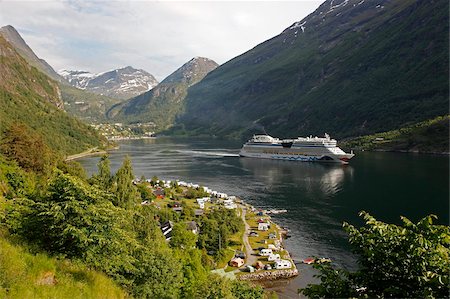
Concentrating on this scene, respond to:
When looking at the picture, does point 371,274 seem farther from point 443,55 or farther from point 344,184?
point 443,55

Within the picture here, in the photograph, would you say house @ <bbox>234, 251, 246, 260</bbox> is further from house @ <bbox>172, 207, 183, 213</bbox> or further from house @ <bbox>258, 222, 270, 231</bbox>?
house @ <bbox>172, 207, 183, 213</bbox>

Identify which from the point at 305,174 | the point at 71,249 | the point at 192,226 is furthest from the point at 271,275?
the point at 305,174

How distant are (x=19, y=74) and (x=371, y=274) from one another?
204 metres

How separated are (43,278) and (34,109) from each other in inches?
6432

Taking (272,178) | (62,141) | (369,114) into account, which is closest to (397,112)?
(369,114)

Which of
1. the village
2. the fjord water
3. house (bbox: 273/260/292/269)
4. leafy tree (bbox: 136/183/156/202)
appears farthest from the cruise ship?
house (bbox: 273/260/292/269)

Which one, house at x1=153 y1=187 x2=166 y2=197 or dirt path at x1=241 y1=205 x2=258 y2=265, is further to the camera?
house at x1=153 y1=187 x2=166 y2=197

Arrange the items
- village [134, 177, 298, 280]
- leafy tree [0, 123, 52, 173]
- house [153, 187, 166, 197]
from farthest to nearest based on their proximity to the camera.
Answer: house [153, 187, 166, 197], leafy tree [0, 123, 52, 173], village [134, 177, 298, 280]

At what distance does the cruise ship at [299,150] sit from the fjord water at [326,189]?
17.2 ft

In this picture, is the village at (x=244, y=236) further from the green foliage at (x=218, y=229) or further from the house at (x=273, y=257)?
the green foliage at (x=218, y=229)

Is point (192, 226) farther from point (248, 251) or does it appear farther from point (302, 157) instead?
point (302, 157)

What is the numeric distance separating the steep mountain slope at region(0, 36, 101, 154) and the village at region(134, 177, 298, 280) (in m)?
75.4

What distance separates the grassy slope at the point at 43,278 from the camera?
924 centimetres

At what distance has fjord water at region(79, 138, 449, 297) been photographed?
4441 centimetres
